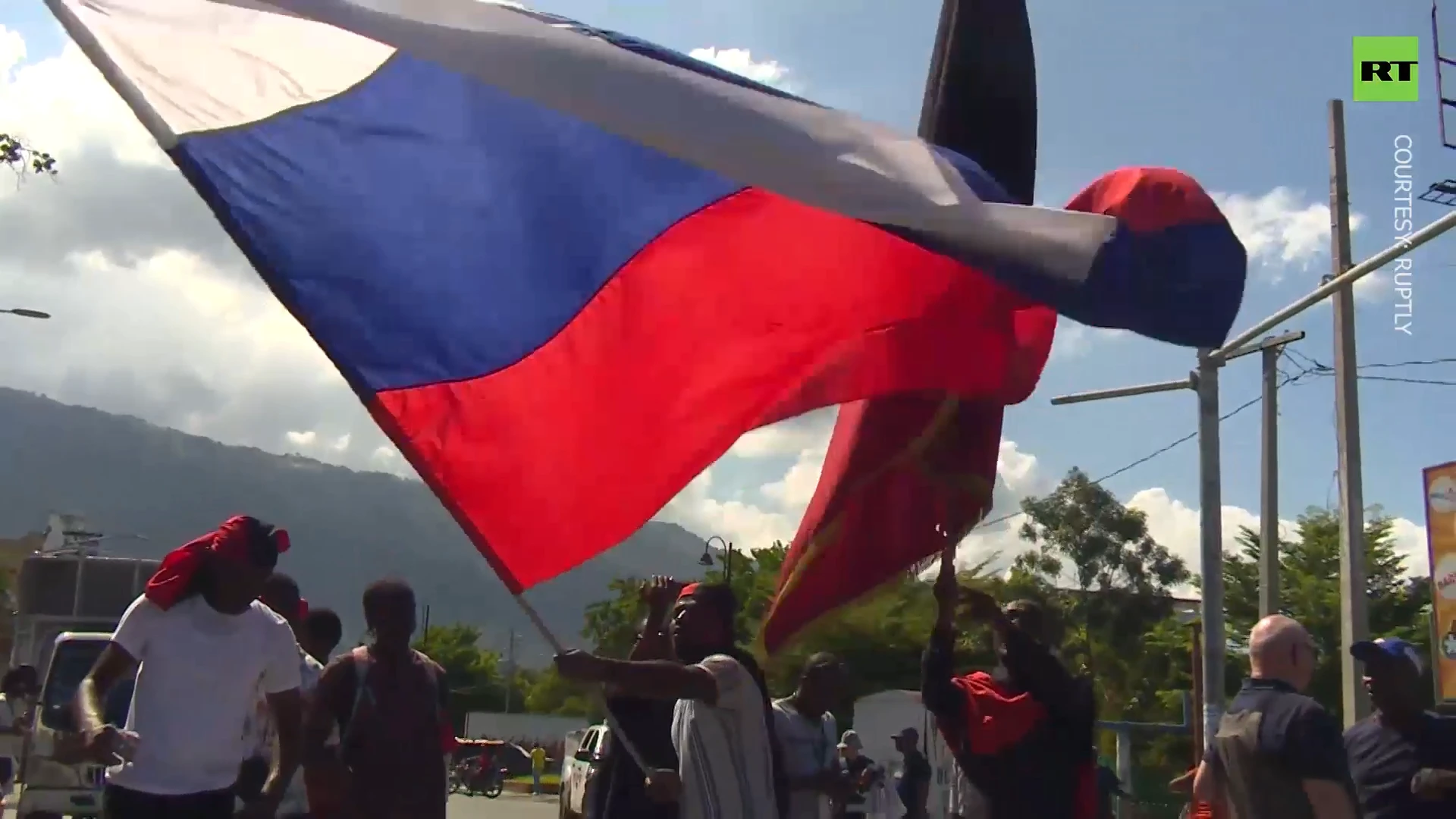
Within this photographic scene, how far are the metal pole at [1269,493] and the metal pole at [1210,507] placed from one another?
3.84ft

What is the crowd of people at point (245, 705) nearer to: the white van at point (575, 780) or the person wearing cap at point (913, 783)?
the person wearing cap at point (913, 783)

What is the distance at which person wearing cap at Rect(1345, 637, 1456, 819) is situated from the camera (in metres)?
5.37

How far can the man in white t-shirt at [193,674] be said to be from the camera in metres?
4.40

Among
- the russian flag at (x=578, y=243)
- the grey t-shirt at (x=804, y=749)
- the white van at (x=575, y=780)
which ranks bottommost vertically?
the white van at (x=575, y=780)

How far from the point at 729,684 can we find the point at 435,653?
6533 centimetres

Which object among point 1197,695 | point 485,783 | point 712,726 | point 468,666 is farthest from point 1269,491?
point 468,666

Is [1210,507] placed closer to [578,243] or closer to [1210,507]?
[1210,507]

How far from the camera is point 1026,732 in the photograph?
195 inches

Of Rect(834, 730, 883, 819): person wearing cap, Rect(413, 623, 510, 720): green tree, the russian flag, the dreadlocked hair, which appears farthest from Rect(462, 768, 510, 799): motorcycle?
Rect(413, 623, 510, 720): green tree

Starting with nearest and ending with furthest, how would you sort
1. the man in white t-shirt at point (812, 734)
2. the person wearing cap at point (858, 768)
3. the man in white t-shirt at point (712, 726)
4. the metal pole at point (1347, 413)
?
the man in white t-shirt at point (712, 726), the man in white t-shirt at point (812, 734), the person wearing cap at point (858, 768), the metal pole at point (1347, 413)

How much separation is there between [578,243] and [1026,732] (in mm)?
2236

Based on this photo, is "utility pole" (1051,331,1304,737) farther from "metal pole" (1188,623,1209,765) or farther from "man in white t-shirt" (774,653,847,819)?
"man in white t-shirt" (774,653,847,819)

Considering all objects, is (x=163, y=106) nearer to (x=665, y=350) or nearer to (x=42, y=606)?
(x=665, y=350)

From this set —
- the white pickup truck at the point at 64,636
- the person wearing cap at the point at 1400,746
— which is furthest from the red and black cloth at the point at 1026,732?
the white pickup truck at the point at 64,636
